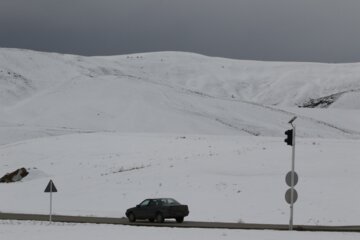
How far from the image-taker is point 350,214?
40.2 metres

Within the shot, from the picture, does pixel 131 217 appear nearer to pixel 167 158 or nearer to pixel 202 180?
pixel 202 180

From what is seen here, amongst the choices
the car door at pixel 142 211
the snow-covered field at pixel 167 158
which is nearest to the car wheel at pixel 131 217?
the car door at pixel 142 211

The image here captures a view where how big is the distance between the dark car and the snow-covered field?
3995 mm

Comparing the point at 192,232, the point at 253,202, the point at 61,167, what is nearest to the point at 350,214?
the point at 253,202

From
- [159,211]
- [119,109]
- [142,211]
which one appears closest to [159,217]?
[159,211]

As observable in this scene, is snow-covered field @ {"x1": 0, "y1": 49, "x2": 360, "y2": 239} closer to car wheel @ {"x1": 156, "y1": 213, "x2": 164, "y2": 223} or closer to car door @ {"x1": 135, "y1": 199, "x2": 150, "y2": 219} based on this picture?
car door @ {"x1": 135, "y1": 199, "x2": 150, "y2": 219}

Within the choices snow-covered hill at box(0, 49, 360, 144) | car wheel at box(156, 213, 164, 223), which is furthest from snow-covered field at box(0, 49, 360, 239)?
car wheel at box(156, 213, 164, 223)

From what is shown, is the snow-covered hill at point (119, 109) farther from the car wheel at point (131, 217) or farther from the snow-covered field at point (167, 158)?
the car wheel at point (131, 217)

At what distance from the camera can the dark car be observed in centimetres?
3769

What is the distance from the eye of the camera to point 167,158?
63219 millimetres

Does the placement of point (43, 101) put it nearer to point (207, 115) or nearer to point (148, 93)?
point (148, 93)

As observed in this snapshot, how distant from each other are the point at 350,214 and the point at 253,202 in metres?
6.20

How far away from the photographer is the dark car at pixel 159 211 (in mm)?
37688

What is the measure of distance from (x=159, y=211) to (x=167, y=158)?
82.0ft
